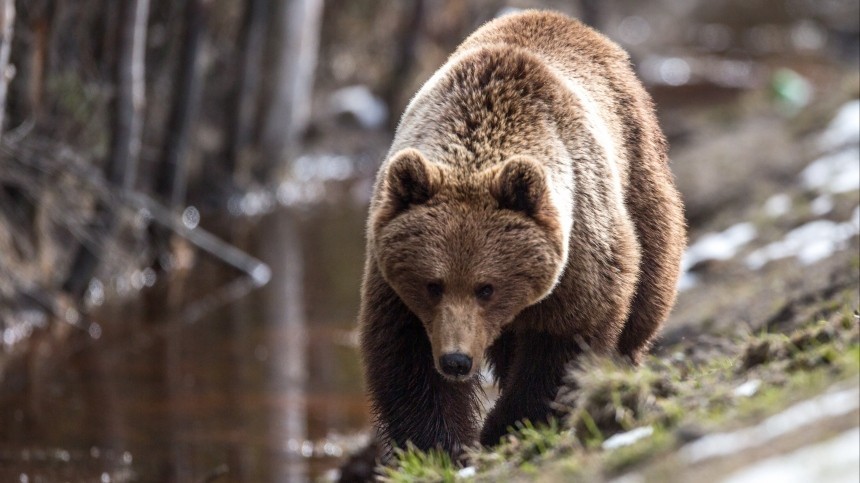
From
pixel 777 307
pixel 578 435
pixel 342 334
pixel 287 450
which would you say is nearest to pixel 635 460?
pixel 578 435

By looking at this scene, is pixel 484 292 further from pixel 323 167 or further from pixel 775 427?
pixel 323 167

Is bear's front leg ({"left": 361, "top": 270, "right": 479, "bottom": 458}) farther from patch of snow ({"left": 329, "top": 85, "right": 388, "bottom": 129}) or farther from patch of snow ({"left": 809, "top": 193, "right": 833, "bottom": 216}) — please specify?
patch of snow ({"left": 329, "top": 85, "right": 388, "bottom": 129})

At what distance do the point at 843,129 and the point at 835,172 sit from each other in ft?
4.77

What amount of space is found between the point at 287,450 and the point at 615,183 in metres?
4.85

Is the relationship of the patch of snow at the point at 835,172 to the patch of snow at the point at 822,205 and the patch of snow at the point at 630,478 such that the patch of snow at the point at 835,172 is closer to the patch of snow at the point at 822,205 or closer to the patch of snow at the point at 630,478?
the patch of snow at the point at 822,205

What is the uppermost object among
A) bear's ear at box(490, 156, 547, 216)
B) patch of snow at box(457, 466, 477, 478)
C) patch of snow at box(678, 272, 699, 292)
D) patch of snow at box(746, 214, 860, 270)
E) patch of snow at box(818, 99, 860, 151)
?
patch of snow at box(818, 99, 860, 151)

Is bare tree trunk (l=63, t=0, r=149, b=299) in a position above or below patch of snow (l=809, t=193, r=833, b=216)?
above

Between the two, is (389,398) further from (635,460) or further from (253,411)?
(253,411)

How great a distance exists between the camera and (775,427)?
3998mm

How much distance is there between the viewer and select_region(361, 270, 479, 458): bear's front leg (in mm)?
5625

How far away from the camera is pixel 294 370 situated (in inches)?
469

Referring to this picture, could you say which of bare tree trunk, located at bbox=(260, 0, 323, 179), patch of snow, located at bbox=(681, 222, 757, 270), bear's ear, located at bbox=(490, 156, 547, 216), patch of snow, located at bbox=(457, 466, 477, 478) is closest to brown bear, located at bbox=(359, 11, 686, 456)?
bear's ear, located at bbox=(490, 156, 547, 216)

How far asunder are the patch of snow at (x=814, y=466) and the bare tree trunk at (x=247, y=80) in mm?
14062

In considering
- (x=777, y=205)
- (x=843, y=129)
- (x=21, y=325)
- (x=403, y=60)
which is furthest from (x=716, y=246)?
(x=403, y=60)
